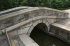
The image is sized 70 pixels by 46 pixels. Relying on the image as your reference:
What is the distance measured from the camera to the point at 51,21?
371 inches

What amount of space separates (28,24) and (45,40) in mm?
1865

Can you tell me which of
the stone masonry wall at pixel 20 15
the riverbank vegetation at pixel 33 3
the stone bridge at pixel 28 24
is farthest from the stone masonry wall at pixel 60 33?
the riverbank vegetation at pixel 33 3

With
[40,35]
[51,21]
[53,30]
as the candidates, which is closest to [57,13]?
[51,21]

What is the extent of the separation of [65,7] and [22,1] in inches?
208

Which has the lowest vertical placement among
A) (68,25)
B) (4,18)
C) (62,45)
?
(62,45)

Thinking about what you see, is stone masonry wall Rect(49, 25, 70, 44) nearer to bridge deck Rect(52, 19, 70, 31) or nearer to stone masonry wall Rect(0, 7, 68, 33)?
bridge deck Rect(52, 19, 70, 31)

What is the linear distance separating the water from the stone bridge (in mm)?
257

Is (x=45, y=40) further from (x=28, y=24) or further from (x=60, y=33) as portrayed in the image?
(x=28, y=24)

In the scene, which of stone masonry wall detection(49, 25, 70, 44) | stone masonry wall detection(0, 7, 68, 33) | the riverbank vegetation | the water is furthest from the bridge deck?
the riverbank vegetation

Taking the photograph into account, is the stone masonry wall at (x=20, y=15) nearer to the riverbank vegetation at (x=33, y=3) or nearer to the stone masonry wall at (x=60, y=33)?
the stone masonry wall at (x=60, y=33)

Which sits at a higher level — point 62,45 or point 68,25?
point 68,25

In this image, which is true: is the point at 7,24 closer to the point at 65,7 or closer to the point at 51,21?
the point at 51,21

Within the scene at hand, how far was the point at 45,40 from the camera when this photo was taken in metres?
8.75

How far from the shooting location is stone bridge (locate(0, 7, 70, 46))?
679 centimetres
